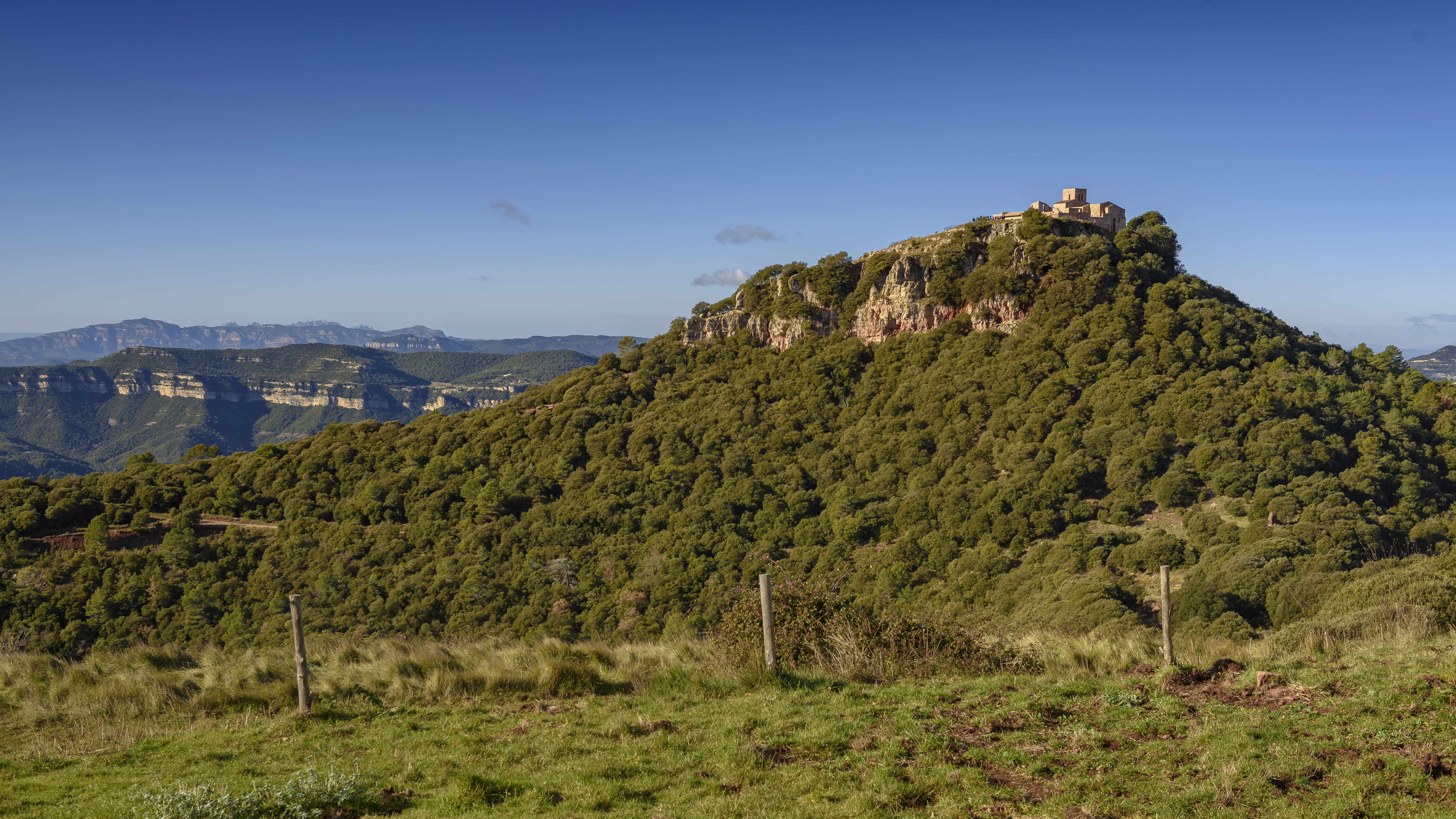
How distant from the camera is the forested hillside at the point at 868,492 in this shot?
1007 inches

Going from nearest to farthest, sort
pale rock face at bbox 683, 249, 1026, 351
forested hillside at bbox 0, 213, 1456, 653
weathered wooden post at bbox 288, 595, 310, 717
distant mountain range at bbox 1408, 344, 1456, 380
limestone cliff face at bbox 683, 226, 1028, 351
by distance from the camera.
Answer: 1. weathered wooden post at bbox 288, 595, 310, 717
2. forested hillside at bbox 0, 213, 1456, 653
3. pale rock face at bbox 683, 249, 1026, 351
4. limestone cliff face at bbox 683, 226, 1028, 351
5. distant mountain range at bbox 1408, 344, 1456, 380

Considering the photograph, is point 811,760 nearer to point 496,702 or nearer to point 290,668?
point 496,702

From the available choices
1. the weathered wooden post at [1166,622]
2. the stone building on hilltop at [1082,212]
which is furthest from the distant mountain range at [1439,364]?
the weathered wooden post at [1166,622]

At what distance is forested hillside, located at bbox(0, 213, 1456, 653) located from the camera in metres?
25.6

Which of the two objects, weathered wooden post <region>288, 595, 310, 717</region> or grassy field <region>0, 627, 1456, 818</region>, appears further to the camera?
weathered wooden post <region>288, 595, 310, 717</region>

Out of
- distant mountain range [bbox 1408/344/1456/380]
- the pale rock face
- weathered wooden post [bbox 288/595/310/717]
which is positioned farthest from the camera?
distant mountain range [bbox 1408/344/1456/380]

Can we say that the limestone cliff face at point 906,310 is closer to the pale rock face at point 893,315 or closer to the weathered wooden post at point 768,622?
the pale rock face at point 893,315

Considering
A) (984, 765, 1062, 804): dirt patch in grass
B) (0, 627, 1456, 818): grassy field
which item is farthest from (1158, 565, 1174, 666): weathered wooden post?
(984, 765, 1062, 804): dirt patch in grass

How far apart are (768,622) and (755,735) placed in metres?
1.93

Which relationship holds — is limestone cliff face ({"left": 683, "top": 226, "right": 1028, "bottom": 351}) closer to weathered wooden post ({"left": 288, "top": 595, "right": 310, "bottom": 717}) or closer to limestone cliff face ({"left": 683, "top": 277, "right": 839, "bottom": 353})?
limestone cliff face ({"left": 683, "top": 277, "right": 839, "bottom": 353})

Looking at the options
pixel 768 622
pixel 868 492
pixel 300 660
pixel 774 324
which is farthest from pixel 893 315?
pixel 300 660

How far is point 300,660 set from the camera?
353 inches

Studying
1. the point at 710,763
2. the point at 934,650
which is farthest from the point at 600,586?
the point at 710,763

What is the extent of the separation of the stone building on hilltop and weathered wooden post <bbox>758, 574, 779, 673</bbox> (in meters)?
40.7
